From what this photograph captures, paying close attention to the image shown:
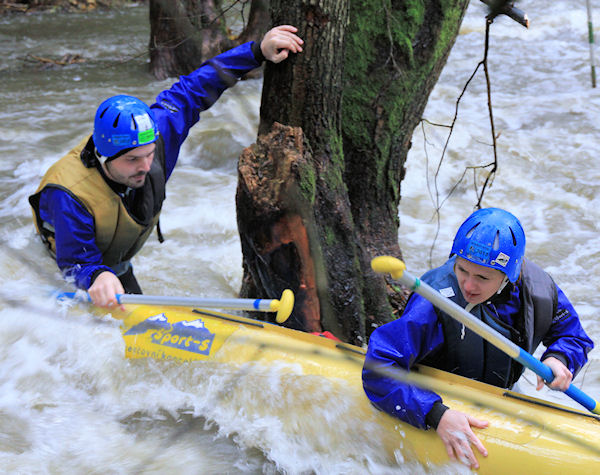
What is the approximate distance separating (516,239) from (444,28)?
5.82ft

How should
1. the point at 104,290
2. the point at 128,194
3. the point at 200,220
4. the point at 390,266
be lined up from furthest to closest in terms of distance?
1. the point at 200,220
2. the point at 128,194
3. the point at 104,290
4. the point at 390,266

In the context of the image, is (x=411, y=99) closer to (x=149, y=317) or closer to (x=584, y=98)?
(x=149, y=317)

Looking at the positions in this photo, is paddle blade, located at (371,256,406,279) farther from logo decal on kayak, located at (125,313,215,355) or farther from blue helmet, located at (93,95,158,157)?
blue helmet, located at (93,95,158,157)

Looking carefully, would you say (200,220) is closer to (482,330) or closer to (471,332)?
(471,332)

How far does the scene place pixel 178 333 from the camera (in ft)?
9.75

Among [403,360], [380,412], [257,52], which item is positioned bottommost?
[380,412]

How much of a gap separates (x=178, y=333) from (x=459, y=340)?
50.5 inches

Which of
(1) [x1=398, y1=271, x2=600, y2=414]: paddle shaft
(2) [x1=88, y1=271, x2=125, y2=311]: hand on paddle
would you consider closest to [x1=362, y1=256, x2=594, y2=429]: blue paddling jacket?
(1) [x1=398, y1=271, x2=600, y2=414]: paddle shaft

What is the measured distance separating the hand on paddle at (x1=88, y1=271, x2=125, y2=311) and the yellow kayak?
0.24 metres

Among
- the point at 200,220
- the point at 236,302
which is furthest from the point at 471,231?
the point at 200,220

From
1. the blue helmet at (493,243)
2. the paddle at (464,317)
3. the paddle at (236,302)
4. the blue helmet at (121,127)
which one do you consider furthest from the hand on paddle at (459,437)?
the blue helmet at (121,127)

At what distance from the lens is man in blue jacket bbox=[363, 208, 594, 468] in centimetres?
215

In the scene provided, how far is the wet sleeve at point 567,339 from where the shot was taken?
2.37 m

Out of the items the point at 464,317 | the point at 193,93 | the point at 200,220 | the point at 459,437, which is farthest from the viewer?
the point at 200,220
